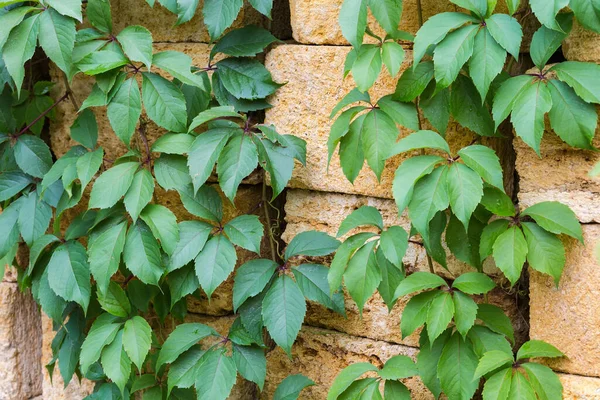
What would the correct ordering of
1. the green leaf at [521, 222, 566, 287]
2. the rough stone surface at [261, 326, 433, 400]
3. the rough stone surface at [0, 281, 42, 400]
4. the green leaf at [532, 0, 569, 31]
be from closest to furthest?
the green leaf at [532, 0, 569, 31] → the green leaf at [521, 222, 566, 287] → the rough stone surface at [261, 326, 433, 400] → the rough stone surface at [0, 281, 42, 400]

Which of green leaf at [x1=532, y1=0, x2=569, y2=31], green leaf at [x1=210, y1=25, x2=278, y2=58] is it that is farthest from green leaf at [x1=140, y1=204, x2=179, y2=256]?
green leaf at [x1=532, y1=0, x2=569, y2=31]

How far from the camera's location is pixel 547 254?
139 cm

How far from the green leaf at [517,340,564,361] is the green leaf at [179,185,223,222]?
0.69 meters

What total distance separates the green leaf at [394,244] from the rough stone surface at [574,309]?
0.90 ft

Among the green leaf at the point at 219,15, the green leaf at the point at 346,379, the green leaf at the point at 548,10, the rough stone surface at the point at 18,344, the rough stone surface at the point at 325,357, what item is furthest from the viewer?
the rough stone surface at the point at 18,344

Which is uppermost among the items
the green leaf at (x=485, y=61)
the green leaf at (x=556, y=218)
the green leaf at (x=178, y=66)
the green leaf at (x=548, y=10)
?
the green leaf at (x=548, y=10)

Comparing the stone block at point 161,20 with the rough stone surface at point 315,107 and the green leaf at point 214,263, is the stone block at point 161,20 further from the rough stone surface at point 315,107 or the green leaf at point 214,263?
the green leaf at point 214,263

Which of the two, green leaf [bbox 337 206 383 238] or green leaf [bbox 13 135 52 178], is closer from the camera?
green leaf [bbox 337 206 383 238]

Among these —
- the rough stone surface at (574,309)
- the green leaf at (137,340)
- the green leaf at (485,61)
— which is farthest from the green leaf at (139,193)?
the rough stone surface at (574,309)

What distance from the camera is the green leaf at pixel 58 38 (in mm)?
1528

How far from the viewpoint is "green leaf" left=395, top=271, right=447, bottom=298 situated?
1.44m

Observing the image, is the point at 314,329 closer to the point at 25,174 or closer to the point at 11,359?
the point at 25,174

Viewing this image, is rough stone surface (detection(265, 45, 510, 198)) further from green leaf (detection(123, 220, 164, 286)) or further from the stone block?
green leaf (detection(123, 220, 164, 286))

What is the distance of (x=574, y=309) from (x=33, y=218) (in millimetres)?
1207
